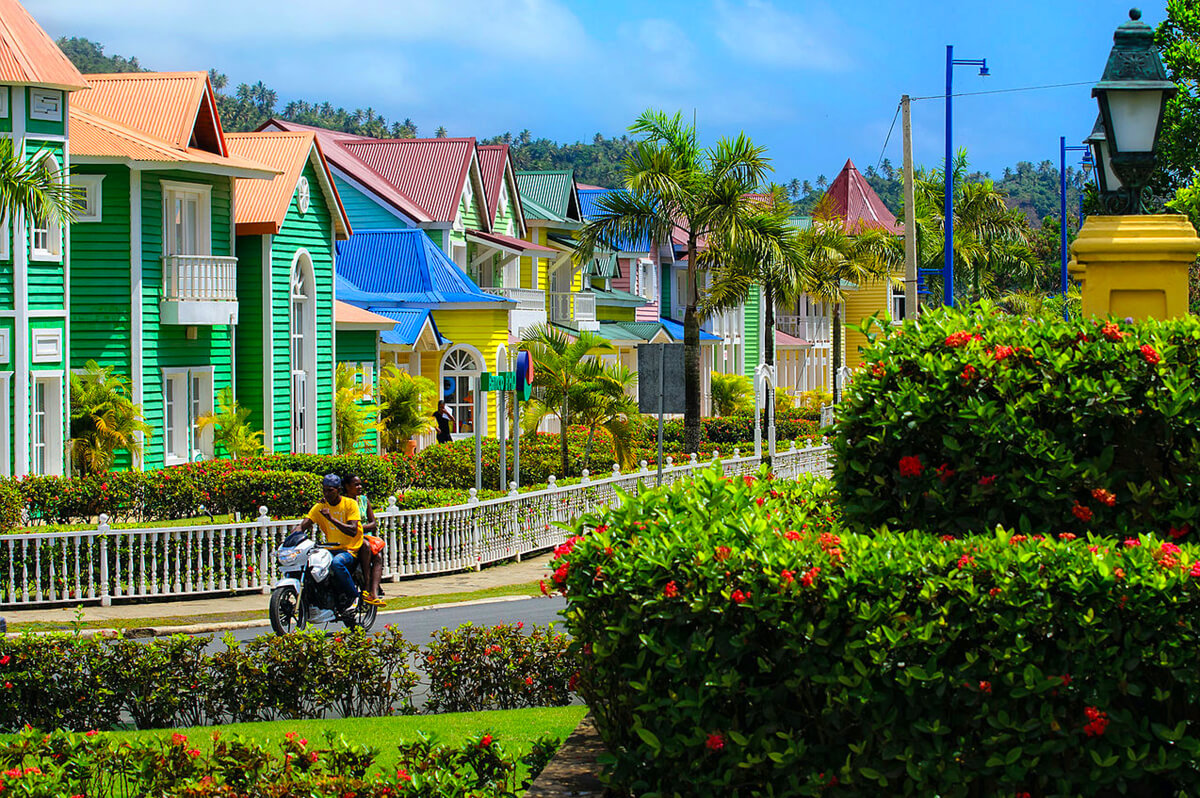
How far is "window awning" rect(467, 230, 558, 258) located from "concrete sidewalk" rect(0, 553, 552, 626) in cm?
2337

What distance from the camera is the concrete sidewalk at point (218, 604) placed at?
1705 centimetres

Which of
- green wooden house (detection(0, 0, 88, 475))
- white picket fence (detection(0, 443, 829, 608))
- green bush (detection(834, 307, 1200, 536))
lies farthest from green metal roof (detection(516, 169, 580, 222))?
green bush (detection(834, 307, 1200, 536))

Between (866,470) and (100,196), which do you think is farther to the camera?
(100,196)

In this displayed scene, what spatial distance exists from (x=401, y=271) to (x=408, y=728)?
32178mm

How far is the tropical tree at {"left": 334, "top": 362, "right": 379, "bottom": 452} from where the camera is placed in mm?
32719

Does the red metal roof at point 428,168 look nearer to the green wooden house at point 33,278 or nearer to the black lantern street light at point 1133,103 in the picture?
the green wooden house at point 33,278

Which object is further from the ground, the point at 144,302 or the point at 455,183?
the point at 455,183

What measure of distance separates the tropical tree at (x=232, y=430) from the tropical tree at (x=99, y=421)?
2.82 meters

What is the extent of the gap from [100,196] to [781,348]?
161 ft

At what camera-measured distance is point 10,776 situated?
7.15m

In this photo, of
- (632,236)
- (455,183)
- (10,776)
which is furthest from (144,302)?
(10,776)

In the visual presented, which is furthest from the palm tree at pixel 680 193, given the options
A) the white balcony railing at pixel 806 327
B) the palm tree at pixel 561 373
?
the white balcony railing at pixel 806 327

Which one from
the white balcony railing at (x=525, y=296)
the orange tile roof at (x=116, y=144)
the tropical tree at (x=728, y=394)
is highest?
the orange tile roof at (x=116, y=144)

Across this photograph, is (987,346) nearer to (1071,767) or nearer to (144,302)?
(1071,767)
